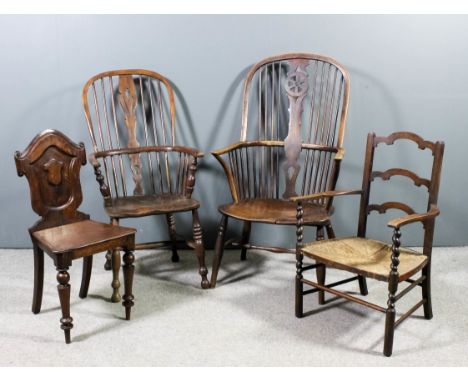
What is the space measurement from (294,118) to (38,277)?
169 cm

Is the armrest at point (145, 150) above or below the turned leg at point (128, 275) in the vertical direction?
above

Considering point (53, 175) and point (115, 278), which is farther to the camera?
point (115, 278)

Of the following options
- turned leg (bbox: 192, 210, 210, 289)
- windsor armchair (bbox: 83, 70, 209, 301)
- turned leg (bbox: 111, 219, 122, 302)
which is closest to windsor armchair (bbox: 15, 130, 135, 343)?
turned leg (bbox: 111, 219, 122, 302)

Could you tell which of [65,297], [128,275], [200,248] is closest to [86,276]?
[128,275]

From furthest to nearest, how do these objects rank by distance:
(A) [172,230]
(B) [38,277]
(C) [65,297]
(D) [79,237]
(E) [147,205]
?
(A) [172,230] → (E) [147,205] → (B) [38,277] → (D) [79,237] → (C) [65,297]

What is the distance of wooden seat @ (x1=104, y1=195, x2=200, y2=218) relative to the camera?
8.96ft

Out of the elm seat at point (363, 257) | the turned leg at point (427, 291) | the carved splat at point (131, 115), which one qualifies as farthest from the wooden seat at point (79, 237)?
the turned leg at point (427, 291)

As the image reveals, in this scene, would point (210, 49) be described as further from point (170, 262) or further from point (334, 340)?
point (334, 340)

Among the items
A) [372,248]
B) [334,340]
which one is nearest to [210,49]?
[372,248]

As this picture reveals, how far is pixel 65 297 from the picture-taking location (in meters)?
2.27

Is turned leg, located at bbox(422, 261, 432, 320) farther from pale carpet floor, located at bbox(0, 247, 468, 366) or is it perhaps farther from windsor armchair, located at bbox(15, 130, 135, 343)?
windsor armchair, located at bbox(15, 130, 135, 343)

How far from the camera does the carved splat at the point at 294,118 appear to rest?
3.15 m

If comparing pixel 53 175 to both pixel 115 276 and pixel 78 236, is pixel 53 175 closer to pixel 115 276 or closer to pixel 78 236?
pixel 78 236

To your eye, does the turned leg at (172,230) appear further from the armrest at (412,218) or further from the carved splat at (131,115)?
the armrest at (412,218)
